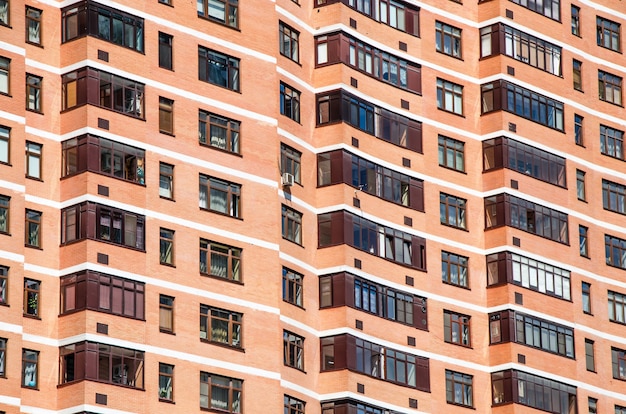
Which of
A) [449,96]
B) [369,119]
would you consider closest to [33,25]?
[369,119]

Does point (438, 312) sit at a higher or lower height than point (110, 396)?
higher

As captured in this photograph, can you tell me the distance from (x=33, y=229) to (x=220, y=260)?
838cm

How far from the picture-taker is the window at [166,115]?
79.9m

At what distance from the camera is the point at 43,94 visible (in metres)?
77.7

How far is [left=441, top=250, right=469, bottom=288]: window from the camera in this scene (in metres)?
90.9

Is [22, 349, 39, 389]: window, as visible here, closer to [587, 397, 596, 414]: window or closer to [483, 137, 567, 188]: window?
[483, 137, 567, 188]: window

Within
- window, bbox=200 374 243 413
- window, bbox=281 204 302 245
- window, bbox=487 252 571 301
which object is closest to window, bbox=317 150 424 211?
window, bbox=281 204 302 245

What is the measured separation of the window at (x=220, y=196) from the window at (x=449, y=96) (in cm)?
1519

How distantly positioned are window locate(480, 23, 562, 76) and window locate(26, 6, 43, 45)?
25722mm

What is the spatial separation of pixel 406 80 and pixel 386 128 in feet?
10.9

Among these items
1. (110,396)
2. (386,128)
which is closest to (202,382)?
(110,396)

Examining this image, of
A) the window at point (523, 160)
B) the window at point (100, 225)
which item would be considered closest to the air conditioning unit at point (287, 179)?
the window at point (100, 225)

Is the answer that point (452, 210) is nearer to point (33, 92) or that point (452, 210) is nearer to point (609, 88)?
point (609, 88)

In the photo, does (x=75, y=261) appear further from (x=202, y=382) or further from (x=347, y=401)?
(x=347, y=401)
